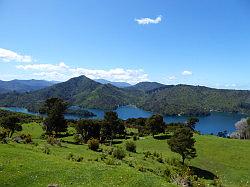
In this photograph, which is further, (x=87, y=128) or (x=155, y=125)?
(x=155, y=125)

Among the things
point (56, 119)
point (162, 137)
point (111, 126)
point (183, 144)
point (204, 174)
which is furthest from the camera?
point (162, 137)

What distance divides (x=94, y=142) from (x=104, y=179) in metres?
35.6

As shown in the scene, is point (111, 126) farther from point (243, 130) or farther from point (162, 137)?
point (243, 130)

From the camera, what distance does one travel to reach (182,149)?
7406cm

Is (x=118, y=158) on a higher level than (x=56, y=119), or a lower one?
lower

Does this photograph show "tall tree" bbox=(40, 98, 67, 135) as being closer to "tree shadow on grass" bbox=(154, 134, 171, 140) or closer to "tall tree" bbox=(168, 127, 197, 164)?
"tree shadow on grass" bbox=(154, 134, 171, 140)

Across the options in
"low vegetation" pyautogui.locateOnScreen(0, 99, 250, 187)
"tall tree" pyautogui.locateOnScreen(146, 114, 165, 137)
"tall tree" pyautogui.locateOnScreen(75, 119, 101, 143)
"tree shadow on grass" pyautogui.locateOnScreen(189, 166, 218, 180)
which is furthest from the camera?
"tall tree" pyautogui.locateOnScreen(146, 114, 165, 137)

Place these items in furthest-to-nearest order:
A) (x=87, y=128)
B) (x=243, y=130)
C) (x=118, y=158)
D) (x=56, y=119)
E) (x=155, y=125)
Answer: (x=243, y=130), (x=155, y=125), (x=56, y=119), (x=87, y=128), (x=118, y=158)

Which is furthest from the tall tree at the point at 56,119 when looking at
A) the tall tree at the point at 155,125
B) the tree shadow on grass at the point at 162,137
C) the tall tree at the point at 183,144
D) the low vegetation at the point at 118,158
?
the tall tree at the point at 183,144

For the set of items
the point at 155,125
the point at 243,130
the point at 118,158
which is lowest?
the point at 243,130

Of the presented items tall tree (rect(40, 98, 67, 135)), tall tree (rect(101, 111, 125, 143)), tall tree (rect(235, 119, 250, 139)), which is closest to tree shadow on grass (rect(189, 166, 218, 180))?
tall tree (rect(101, 111, 125, 143))

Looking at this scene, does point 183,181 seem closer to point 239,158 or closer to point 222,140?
point 239,158

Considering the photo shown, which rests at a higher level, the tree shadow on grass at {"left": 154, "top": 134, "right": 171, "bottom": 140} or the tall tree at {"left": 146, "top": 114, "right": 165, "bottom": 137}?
the tall tree at {"left": 146, "top": 114, "right": 165, "bottom": 137}

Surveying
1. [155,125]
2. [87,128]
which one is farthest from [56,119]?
[155,125]
